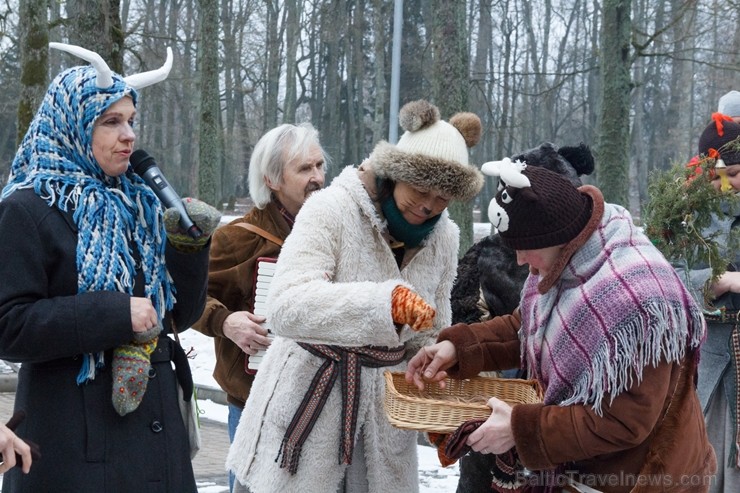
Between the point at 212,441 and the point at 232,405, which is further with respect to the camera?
the point at 212,441

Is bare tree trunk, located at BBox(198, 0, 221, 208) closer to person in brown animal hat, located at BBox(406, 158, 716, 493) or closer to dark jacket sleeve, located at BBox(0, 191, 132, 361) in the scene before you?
dark jacket sleeve, located at BBox(0, 191, 132, 361)

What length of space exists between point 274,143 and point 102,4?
4987 mm

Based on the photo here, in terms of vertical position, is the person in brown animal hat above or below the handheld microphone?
below

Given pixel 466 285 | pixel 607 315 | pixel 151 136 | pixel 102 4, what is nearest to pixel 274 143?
pixel 466 285

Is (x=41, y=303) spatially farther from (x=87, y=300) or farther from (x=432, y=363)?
(x=432, y=363)

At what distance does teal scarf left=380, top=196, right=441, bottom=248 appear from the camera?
3104 mm

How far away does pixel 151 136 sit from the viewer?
138ft

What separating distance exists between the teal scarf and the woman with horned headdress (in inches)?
26.1

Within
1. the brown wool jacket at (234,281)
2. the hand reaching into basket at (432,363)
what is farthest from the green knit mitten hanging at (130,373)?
the brown wool jacket at (234,281)

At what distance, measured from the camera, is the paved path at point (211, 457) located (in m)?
5.82

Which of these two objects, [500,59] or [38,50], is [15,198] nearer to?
[38,50]

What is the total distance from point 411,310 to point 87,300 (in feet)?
3.13

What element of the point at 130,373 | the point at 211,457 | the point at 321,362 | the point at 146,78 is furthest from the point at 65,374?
the point at 211,457

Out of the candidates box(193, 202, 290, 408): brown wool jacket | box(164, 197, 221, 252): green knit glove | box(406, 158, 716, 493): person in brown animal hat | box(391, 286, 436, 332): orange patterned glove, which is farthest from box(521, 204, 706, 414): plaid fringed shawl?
box(193, 202, 290, 408): brown wool jacket
